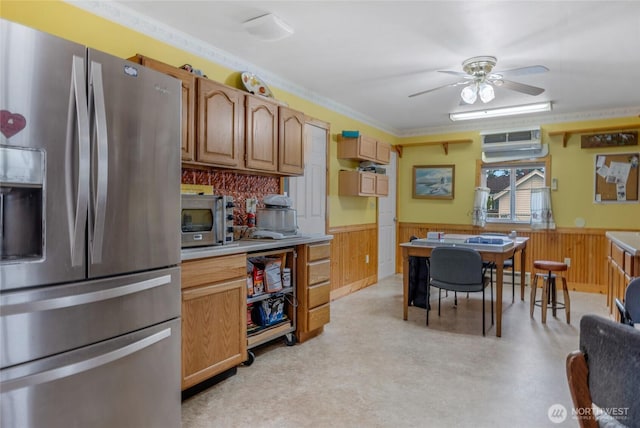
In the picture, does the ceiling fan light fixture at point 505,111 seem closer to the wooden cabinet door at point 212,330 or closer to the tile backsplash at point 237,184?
the tile backsplash at point 237,184

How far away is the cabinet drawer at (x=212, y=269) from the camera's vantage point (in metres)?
2.21

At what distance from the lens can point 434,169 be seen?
20.8 ft

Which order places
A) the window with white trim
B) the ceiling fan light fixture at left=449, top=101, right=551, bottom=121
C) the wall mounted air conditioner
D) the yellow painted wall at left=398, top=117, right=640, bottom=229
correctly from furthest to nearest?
the window with white trim → the wall mounted air conditioner → the yellow painted wall at left=398, top=117, right=640, bottom=229 → the ceiling fan light fixture at left=449, top=101, right=551, bottom=121

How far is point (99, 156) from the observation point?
150 centimetres

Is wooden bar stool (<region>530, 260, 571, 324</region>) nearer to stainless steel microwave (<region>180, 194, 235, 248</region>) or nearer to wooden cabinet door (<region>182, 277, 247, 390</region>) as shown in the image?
wooden cabinet door (<region>182, 277, 247, 390</region>)

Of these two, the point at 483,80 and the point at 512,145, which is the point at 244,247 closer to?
the point at 483,80

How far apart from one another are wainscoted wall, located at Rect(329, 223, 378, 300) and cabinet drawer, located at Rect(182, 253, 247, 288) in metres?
2.27

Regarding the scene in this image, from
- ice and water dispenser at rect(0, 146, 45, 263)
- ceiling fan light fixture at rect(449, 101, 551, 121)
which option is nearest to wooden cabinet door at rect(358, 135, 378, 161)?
ceiling fan light fixture at rect(449, 101, 551, 121)

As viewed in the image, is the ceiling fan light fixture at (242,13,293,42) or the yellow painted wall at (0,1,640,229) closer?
the yellow painted wall at (0,1,640,229)

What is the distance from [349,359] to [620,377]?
222 centimetres

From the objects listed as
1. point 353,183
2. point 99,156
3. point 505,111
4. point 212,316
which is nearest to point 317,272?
point 212,316

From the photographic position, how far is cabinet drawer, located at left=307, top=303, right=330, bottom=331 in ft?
10.6

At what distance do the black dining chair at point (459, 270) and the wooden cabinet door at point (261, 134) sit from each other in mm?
1774

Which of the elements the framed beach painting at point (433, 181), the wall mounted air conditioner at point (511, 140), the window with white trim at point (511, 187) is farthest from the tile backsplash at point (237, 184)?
the window with white trim at point (511, 187)
